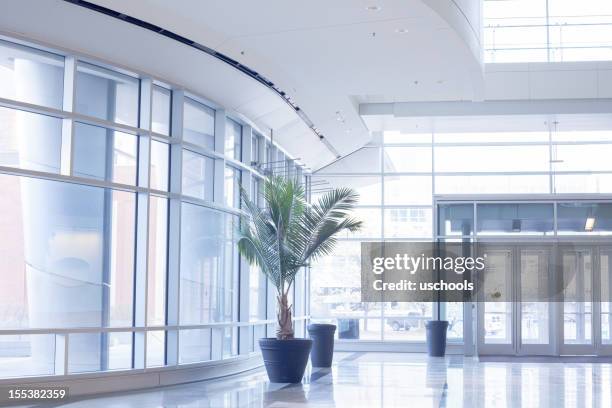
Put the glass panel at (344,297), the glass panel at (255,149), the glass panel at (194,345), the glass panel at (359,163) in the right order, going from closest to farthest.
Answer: the glass panel at (194,345)
the glass panel at (255,149)
the glass panel at (344,297)
the glass panel at (359,163)

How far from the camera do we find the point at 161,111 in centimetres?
A: 1140

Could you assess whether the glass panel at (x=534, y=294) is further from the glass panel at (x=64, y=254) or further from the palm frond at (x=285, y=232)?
the glass panel at (x=64, y=254)

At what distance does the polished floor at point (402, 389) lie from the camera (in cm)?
937

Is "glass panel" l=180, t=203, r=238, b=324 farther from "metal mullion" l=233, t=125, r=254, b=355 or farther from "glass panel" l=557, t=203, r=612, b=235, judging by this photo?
"glass panel" l=557, t=203, r=612, b=235

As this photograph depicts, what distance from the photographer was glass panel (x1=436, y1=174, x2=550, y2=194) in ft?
63.8

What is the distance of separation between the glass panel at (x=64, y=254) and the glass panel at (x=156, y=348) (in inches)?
19.9

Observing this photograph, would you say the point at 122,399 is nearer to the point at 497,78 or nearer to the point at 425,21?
the point at 425,21

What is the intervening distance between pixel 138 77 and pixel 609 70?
819cm

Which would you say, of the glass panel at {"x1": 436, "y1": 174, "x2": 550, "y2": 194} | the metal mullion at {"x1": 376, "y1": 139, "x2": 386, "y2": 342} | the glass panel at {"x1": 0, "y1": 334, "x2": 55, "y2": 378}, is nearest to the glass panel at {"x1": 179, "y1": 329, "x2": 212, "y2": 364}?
the glass panel at {"x1": 0, "y1": 334, "x2": 55, "y2": 378}

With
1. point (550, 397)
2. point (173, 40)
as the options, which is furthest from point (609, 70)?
point (173, 40)

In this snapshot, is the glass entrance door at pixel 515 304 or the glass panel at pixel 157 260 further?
the glass entrance door at pixel 515 304

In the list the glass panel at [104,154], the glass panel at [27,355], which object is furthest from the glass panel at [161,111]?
the glass panel at [27,355]

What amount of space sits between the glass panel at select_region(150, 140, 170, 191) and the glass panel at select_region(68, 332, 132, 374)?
2.00 metres

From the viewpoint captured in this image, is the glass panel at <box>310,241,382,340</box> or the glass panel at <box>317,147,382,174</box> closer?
the glass panel at <box>310,241,382,340</box>
